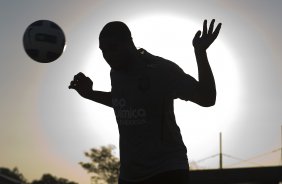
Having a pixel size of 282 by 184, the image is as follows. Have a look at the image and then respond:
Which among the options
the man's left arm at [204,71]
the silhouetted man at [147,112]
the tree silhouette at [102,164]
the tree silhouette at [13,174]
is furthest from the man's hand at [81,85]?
the tree silhouette at [13,174]

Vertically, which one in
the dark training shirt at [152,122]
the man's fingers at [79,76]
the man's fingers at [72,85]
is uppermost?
the man's fingers at [79,76]

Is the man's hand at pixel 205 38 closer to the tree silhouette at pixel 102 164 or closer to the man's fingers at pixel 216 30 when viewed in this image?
the man's fingers at pixel 216 30

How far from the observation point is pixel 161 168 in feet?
17.4

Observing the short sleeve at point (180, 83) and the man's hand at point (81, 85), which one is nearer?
Result: the short sleeve at point (180, 83)

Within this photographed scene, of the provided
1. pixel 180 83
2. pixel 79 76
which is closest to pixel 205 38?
pixel 180 83

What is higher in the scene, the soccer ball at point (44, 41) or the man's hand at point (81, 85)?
the soccer ball at point (44, 41)

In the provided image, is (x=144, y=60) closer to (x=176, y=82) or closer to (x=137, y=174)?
(x=176, y=82)

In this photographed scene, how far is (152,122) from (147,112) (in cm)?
11

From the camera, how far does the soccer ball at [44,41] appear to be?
970cm

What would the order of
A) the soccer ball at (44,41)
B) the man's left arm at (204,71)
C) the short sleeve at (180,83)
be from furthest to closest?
the soccer ball at (44,41), the short sleeve at (180,83), the man's left arm at (204,71)

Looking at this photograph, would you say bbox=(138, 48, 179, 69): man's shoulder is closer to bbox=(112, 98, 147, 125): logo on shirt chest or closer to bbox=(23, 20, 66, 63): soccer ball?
bbox=(112, 98, 147, 125): logo on shirt chest

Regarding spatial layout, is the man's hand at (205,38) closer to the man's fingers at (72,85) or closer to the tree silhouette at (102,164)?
the man's fingers at (72,85)

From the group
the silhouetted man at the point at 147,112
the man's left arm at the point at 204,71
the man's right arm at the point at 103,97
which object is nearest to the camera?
the man's left arm at the point at 204,71

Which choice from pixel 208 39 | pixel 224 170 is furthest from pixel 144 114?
pixel 224 170
